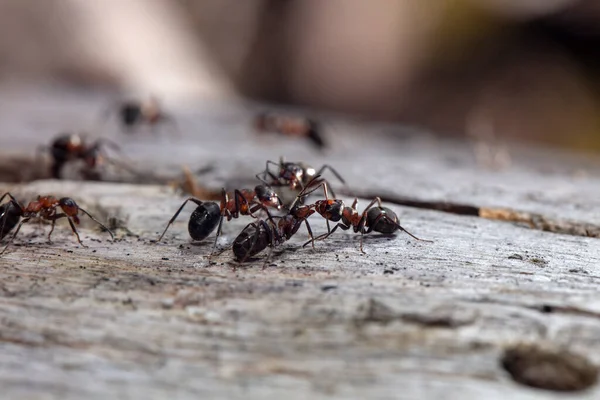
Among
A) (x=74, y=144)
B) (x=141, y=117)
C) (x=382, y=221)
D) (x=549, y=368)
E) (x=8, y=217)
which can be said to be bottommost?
(x=549, y=368)

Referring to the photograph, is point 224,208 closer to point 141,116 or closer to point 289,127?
point 289,127

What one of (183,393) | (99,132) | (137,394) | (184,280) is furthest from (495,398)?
(99,132)

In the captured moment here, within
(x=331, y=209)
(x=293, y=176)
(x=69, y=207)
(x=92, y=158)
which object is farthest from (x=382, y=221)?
(x=92, y=158)

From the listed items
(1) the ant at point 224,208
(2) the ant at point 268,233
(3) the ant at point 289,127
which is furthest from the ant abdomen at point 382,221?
(3) the ant at point 289,127

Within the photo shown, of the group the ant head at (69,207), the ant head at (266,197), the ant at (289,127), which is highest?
the ant at (289,127)

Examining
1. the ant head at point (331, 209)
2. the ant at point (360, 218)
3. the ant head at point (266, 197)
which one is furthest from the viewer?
the ant head at point (266, 197)

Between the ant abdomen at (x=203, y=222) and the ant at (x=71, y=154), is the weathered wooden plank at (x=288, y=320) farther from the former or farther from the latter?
the ant at (x=71, y=154)

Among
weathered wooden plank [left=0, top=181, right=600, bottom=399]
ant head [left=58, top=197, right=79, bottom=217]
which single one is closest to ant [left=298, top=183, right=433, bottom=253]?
weathered wooden plank [left=0, top=181, right=600, bottom=399]
